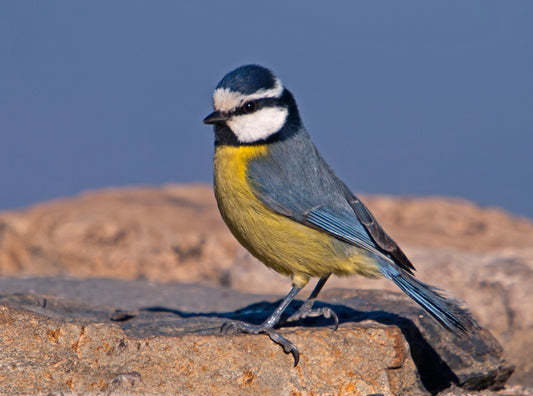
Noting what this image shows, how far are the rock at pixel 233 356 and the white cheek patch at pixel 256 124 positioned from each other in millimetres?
1470

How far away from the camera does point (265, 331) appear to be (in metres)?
4.89

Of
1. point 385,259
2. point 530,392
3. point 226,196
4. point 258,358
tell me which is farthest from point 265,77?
point 530,392

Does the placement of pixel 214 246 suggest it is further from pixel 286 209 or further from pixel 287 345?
pixel 287 345

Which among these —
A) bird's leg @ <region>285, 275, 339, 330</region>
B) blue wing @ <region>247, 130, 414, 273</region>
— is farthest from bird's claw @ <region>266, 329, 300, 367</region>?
blue wing @ <region>247, 130, 414, 273</region>

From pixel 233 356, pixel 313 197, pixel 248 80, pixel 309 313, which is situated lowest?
pixel 233 356

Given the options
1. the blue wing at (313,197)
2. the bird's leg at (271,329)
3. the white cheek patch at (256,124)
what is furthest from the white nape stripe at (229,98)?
the bird's leg at (271,329)

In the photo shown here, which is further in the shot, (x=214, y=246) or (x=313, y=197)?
(x=214, y=246)

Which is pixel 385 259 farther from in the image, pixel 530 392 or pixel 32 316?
pixel 32 316

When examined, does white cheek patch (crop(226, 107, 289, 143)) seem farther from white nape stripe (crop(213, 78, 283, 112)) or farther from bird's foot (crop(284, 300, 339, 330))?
bird's foot (crop(284, 300, 339, 330))

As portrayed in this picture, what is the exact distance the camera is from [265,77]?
5.49 meters

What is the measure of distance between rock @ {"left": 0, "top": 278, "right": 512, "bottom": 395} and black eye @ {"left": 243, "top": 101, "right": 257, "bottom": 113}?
165 cm

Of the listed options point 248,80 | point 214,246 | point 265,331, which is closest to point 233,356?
point 265,331

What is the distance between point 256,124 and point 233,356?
1809 millimetres

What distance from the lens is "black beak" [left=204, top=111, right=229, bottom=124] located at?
211 inches
